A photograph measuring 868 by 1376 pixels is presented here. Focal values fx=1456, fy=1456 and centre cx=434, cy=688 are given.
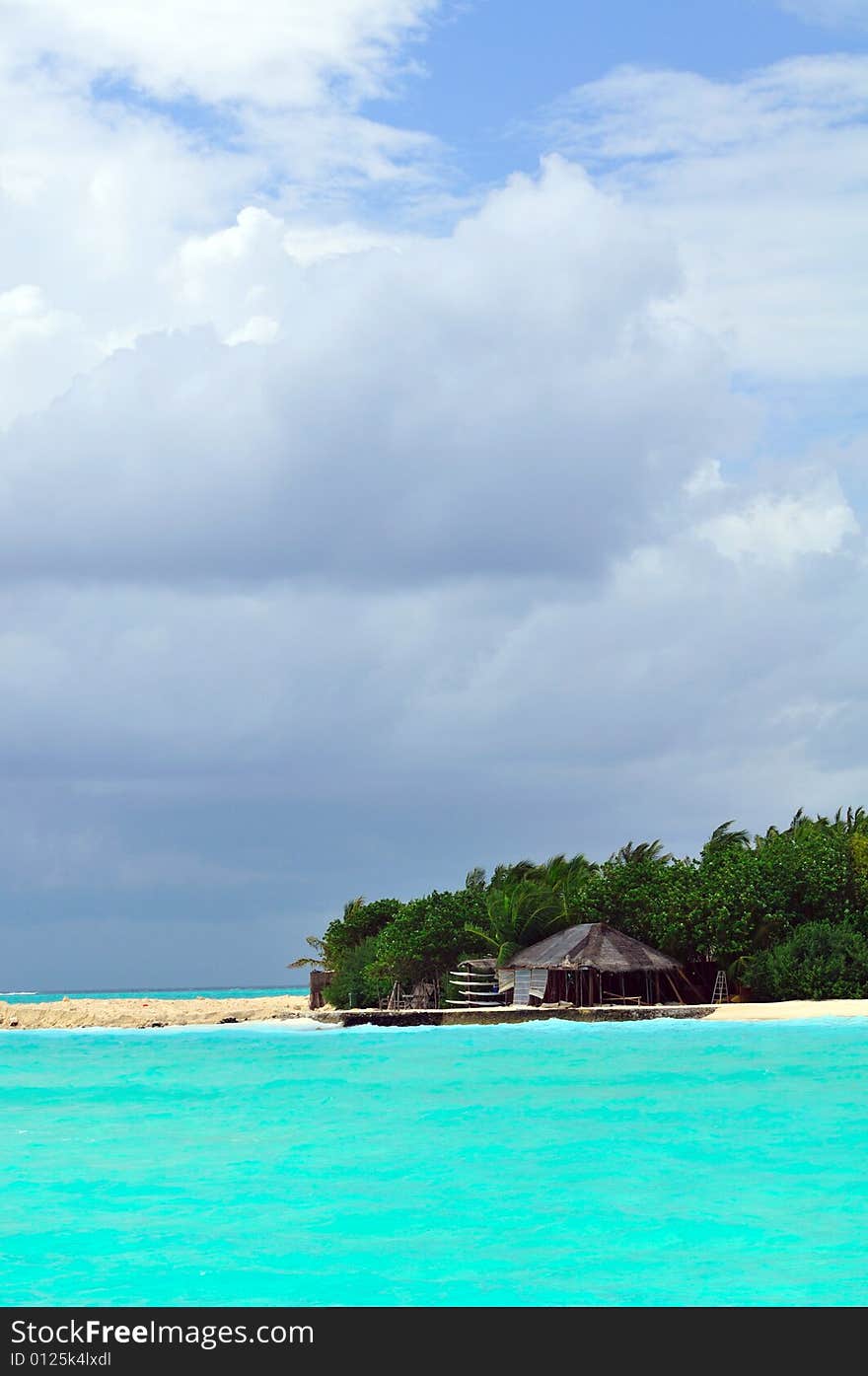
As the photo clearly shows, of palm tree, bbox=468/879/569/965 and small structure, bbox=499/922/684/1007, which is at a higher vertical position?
palm tree, bbox=468/879/569/965

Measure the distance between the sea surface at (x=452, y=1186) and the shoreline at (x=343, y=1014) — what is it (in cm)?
1542

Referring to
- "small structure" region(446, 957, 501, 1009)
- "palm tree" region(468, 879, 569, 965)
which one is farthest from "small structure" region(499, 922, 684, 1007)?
"small structure" region(446, 957, 501, 1009)

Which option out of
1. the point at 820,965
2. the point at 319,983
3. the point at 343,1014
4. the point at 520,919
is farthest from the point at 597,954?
the point at 319,983

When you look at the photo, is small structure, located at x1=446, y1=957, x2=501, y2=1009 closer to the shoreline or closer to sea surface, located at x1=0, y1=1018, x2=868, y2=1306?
the shoreline

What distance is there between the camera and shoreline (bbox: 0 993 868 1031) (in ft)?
164

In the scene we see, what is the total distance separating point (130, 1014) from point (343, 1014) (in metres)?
20.1

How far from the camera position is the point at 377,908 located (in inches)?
2751

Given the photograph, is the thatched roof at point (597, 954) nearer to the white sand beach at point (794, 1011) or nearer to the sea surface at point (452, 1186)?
the white sand beach at point (794, 1011)

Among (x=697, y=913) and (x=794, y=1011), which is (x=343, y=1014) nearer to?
(x=697, y=913)

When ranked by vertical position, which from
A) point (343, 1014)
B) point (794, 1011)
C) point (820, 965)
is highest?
point (820, 965)

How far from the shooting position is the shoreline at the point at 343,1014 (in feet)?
164

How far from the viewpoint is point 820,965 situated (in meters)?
50.8

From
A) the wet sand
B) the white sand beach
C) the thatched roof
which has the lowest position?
the wet sand
